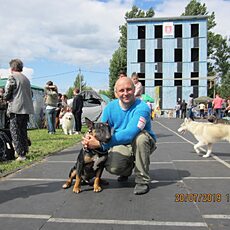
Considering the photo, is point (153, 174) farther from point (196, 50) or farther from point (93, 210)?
point (196, 50)

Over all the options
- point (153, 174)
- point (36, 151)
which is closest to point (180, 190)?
point (153, 174)

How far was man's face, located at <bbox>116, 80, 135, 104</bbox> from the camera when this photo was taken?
13.5 feet

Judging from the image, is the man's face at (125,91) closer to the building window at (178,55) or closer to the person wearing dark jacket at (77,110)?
the person wearing dark jacket at (77,110)

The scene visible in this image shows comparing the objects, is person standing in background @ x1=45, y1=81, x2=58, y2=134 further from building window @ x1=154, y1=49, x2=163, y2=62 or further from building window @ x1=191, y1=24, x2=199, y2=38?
building window @ x1=191, y1=24, x2=199, y2=38

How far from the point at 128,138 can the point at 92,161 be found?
57 cm

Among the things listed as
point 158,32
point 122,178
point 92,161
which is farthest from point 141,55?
point 92,161

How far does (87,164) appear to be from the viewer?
4.09 m

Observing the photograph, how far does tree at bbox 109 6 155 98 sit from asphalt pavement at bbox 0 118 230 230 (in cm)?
4755

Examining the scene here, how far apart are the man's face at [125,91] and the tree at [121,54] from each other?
1897 inches

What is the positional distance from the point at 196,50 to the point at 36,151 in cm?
4073

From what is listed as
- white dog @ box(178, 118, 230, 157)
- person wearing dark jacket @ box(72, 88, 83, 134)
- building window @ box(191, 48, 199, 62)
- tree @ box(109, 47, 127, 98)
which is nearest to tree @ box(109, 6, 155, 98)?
tree @ box(109, 47, 127, 98)

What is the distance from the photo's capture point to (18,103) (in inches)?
242

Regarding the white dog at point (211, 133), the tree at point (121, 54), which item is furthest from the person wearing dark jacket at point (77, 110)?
the tree at point (121, 54)

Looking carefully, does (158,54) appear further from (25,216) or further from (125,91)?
(25,216)
